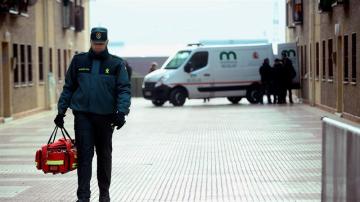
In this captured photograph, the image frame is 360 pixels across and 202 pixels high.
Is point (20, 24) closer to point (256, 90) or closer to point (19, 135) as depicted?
point (19, 135)

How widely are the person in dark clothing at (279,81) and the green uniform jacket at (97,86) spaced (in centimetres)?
2671

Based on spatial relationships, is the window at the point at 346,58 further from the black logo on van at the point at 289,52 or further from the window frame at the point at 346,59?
the black logo on van at the point at 289,52

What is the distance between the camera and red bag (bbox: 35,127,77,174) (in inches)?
351

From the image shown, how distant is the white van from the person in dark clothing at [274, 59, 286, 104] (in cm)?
91

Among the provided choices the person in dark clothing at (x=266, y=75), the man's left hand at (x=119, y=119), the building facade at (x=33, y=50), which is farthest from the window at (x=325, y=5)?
the man's left hand at (x=119, y=119)

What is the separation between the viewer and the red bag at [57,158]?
891 cm

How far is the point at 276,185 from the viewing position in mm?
11188

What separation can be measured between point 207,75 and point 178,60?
1.33 m

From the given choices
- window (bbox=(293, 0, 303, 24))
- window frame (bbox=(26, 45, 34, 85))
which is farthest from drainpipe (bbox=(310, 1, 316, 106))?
window frame (bbox=(26, 45, 34, 85))

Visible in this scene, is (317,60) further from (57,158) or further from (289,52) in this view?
(57,158)

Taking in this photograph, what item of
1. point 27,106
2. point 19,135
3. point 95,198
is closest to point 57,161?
point 95,198

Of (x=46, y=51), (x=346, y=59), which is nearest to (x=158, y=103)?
(x=46, y=51)

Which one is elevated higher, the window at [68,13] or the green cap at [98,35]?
the window at [68,13]

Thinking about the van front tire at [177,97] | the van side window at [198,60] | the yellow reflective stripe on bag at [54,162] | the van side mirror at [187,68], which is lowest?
the van front tire at [177,97]
